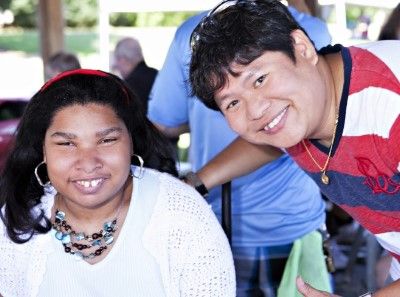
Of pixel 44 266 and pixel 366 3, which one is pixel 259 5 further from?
pixel 366 3

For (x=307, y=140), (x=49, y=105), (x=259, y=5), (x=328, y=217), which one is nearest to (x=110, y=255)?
(x=49, y=105)

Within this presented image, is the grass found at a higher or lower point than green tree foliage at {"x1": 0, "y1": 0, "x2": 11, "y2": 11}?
lower

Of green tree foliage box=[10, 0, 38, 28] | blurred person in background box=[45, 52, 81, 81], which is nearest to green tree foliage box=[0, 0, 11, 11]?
green tree foliage box=[10, 0, 38, 28]

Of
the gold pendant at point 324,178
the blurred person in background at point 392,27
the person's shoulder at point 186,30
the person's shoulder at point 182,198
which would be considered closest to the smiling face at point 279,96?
the gold pendant at point 324,178

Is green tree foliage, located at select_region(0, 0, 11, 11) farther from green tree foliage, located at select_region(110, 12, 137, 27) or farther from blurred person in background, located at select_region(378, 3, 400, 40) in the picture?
blurred person in background, located at select_region(378, 3, 400, 40)

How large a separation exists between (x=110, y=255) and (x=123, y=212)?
14 centimetres

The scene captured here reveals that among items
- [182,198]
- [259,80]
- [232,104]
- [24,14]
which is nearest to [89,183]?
[182,198]

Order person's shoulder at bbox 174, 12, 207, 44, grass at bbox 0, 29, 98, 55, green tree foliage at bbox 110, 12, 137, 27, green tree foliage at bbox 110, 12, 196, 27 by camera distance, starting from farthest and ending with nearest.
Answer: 1. green tree foliage at bbox 110, 12, 137, 27
2. grass at bbox 0, 29, 98, 55
3. green tree foliage at bbox 110, 12, 196, 27
4. person's shoulder at bbox 174, 12, 207, 44

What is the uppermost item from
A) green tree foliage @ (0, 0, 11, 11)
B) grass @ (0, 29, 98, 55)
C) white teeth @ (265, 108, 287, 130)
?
white teeth @ (265, 108, 287, 130)

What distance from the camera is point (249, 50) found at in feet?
5.66

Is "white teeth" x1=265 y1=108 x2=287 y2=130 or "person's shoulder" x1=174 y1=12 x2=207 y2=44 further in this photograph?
"person's shoulder" x1=174 y1=12 x2=207 y2=44

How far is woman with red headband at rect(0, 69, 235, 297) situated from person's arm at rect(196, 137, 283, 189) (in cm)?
21

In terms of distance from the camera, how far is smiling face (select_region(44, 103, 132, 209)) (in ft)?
6.48

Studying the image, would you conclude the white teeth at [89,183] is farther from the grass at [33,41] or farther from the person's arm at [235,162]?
the grass at [33,41]
